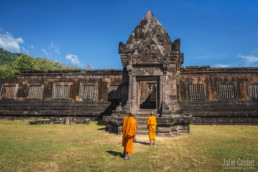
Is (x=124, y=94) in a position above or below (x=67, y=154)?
above

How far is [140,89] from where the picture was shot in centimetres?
1480

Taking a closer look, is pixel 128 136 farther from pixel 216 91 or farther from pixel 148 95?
pixel 216 91

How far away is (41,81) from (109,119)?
12.2 meters

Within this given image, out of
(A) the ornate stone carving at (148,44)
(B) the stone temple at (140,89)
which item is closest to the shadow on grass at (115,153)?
(B) the stone temple at (140,89)

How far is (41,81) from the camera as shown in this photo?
1762 centimetres

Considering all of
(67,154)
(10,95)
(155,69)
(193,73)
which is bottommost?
(67,154)

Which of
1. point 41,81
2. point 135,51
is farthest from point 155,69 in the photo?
point 41,81

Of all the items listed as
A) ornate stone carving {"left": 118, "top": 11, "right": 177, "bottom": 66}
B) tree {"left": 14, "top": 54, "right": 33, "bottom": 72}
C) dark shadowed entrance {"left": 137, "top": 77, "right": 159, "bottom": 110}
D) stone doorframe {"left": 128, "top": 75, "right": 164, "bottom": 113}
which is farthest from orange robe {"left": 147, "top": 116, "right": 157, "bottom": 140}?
tree {"left": 14, "top": 54, "right": 33, "bottom": 72}

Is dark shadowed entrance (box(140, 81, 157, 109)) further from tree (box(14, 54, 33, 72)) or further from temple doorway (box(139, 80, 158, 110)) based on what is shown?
tree (box(14, 54, 33, 72))

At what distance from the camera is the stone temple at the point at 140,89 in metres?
9.83

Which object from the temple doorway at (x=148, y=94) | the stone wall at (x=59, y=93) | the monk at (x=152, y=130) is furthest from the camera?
the stone wall at (x=59, y=93)

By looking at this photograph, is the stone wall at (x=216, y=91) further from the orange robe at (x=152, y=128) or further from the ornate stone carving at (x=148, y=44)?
the orange robe at (x=152, y=128)

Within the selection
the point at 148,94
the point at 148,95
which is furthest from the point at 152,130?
the point at 148,94

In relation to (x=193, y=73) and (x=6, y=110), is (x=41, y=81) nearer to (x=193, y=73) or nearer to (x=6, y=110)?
(x=6, y=110)
